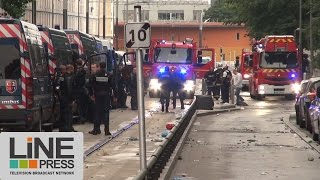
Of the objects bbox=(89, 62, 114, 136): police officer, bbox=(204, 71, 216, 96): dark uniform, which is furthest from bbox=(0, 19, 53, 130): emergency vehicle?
bbox=(204, 71, 216, 96): dark uniform

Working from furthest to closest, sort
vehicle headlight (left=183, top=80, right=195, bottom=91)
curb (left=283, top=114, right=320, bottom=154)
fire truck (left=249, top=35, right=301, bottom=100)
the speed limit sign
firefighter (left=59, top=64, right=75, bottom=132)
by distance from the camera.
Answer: fire truck (left=249, top=35, right=301, bottom=100), vehicle headlight (left=183, top=80, right=195, bottom=91), firefighter (left=59, top=64, right=75, bottom=132), curb (left=283, top=114, right=320, bottom=154), the speed limit sign

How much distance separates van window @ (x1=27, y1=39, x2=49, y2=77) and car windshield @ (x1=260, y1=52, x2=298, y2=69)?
2607cm

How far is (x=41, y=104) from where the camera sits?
21531 mm

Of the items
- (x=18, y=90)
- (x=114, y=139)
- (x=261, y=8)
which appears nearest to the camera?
(x=18, y=90)

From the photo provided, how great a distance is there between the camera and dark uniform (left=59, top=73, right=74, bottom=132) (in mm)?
21391

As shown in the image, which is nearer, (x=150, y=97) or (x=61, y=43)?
(x=61, y=43)

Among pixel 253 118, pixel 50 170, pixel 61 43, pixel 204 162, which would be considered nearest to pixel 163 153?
pixel 204 162

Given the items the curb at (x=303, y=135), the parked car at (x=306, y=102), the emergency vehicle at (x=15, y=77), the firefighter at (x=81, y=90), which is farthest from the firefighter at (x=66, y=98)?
the parked car at (x=306, y=102)

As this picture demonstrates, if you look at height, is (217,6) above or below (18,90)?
above

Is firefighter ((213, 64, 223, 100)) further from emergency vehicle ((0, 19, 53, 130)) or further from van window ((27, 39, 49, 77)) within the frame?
emergency vehicle ((0, 19, 53, 130))

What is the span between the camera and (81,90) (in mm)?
22547

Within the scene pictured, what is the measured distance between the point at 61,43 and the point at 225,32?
328 feet

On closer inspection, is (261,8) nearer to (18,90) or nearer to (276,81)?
(276,81)

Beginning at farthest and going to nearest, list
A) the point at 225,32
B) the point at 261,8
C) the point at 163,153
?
the point at 225,32, the point at 261,8, the point at 163,153
